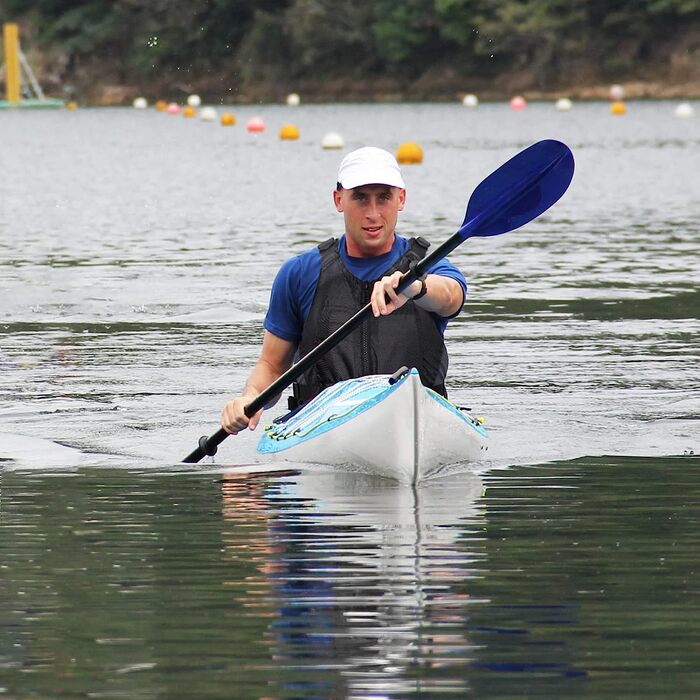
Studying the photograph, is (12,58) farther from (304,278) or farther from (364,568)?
(364,568)

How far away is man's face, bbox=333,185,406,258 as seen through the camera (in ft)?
25.5

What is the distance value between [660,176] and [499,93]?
4521 centimetres

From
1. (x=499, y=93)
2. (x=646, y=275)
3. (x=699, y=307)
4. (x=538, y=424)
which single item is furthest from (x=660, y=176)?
(x=499, y=93)

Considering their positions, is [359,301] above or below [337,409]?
above

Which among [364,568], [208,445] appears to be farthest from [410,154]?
[364,568]

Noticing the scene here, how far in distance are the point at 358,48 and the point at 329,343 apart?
72476mm

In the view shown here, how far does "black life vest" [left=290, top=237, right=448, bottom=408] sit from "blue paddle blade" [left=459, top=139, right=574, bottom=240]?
0.55 m

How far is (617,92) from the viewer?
70.8 meters

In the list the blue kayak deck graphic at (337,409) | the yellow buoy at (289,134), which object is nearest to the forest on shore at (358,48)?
the yellow buoy at (289,134)

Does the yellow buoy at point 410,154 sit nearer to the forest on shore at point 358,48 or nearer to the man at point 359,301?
the man at point 359,301

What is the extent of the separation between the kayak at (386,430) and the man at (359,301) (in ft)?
0.50

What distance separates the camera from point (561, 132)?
4750 centimetres

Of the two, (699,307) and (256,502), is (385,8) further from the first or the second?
(256,502)

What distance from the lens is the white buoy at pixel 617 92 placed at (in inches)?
2781
